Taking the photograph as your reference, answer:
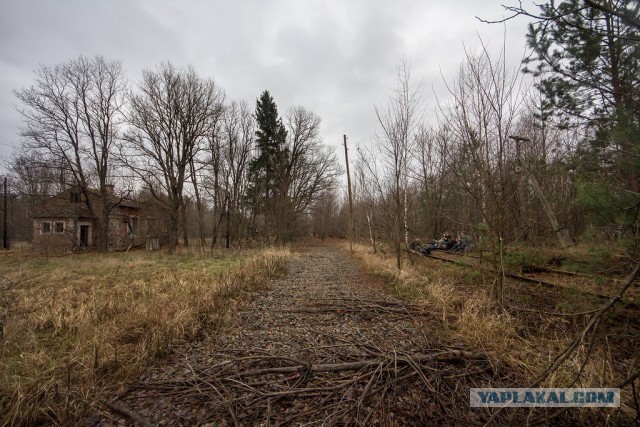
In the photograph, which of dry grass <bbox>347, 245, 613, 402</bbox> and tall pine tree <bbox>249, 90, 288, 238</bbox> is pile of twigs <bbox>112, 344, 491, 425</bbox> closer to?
dry grass <bbox>347, 245, 613, 402</bbox>

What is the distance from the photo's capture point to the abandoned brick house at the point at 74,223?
2180 cm

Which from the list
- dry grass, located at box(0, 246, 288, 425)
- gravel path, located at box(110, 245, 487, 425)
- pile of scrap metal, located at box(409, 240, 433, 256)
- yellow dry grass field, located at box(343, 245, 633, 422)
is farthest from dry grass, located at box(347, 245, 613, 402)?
pile of scrap metal, located at box(409, 240, 433, 256)

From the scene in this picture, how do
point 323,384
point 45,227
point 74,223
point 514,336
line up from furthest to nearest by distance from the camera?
point 45,227
point 74,223
point 514,336
point 323,384

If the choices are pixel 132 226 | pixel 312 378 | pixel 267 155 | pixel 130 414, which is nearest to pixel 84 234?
pixel 132 226

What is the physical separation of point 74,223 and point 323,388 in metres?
29.4

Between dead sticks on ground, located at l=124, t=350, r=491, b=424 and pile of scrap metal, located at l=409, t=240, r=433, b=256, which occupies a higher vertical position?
pile of scrap metal, located at l=409, t=240, r=433, b=256

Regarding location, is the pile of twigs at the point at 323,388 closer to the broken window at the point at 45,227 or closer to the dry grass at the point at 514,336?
the dry grass at the point at 514,336

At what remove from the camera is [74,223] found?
22.5 meters

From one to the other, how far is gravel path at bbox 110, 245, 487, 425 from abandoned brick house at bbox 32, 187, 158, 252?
2503 cm

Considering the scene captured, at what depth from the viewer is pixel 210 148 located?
2133cm

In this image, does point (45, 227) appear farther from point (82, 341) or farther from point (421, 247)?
point (421, 247)

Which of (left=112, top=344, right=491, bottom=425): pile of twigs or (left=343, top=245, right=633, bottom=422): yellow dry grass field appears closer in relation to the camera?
(left=112, top=344, right=491, bottom=425): pile of twigs

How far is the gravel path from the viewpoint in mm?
2240

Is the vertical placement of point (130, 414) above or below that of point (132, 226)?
below
